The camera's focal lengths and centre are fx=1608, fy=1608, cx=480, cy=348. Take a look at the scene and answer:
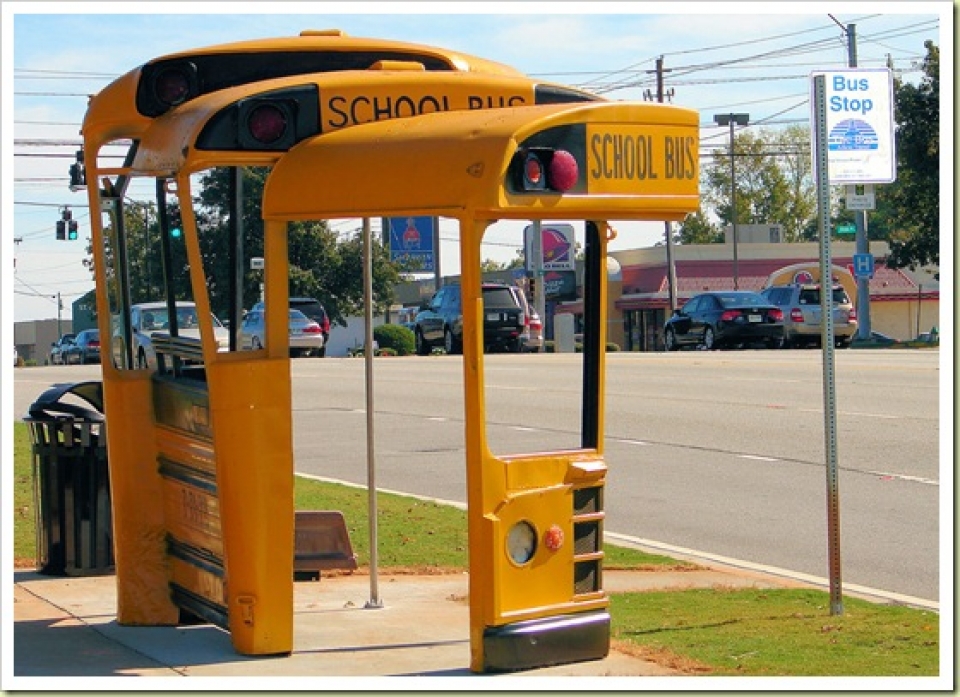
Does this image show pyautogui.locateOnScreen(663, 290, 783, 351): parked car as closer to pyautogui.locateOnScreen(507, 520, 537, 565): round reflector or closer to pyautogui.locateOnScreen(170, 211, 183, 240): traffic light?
pyautogui.locateOnScreen(170, 211, 183, 240): traffic light

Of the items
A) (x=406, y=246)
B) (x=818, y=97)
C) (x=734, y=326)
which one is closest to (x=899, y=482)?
(x=818, y=97)


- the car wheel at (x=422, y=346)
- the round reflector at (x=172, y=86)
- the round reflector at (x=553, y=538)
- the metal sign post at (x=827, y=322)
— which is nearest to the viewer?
the round reflector at (x=553, y=538)

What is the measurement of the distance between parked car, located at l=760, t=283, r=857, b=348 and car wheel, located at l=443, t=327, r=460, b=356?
28.0 feet

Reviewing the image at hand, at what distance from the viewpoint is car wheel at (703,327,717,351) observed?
41.3 m

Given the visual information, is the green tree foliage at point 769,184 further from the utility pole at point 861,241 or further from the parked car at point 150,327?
the parked car at point 150,327

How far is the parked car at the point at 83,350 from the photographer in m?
52.0

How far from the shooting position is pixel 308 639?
7.51 m

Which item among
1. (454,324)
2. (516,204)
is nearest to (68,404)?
(516,204)

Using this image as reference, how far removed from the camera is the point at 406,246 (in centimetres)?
4519

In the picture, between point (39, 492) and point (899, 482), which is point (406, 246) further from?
point (39, 492)

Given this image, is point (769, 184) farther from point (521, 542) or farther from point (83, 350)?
point (521, 542)

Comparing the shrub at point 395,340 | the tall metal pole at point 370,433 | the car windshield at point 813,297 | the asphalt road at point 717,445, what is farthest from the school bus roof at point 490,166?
the shrub at point 395,340

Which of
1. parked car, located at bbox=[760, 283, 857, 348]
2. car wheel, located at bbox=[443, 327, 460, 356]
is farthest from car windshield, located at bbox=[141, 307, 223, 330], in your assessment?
parked car, located at bbox=[760, 283, 857, 348]

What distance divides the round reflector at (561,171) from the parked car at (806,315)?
35621 mm
